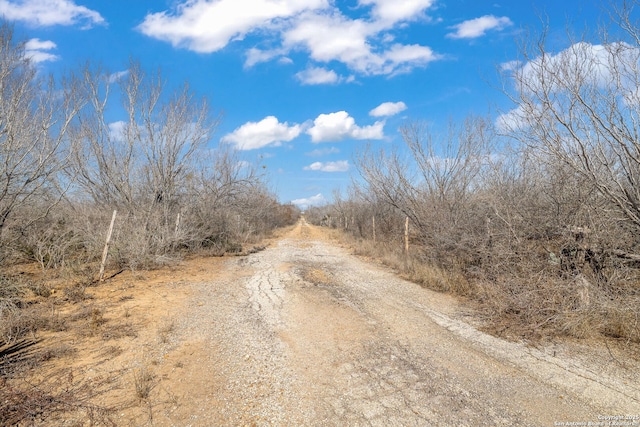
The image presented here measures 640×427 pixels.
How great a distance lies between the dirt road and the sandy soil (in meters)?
0.02

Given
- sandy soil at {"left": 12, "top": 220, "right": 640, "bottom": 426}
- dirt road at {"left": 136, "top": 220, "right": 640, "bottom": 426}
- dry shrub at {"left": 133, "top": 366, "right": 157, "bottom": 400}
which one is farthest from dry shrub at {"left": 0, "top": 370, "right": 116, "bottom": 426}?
dirt road at {"left": 136, "top": 220, "right": 640, "bottom": 426}

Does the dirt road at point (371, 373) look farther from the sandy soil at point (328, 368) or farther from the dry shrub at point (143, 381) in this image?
the dry shrub at point (143, 381)

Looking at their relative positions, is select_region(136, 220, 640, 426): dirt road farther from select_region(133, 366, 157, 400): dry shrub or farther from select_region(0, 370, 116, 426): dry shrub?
select_region(0, 370, 116, 426): dry shrub

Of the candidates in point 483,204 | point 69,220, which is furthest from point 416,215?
point 69,220

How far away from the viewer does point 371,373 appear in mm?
3857

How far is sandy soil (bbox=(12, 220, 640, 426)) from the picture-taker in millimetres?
3100

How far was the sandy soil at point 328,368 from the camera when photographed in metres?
3.10

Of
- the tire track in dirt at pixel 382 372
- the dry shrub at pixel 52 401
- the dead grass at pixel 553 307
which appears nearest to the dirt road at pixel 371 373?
the tire track in dirt at pixel 382 372

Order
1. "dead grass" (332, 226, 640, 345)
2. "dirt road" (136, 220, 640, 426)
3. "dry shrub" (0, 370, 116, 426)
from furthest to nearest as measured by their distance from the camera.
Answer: "dead grass" (332, 226, 640, 345) < "dirt road" (136, 220, 640, 426) < "dry shrub" (0, 370, 116, 426)

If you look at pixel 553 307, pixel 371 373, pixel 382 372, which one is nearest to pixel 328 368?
pixel 371 373

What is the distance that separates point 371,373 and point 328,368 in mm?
535

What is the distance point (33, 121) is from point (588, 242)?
480 inches

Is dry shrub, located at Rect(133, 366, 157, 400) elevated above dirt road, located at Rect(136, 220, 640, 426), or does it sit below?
above

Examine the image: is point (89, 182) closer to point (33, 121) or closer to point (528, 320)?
point (33, 121)
